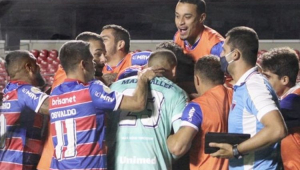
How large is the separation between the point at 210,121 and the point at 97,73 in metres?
0.45

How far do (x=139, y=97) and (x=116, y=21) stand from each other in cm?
121

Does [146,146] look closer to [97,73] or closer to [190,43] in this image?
[97,73]

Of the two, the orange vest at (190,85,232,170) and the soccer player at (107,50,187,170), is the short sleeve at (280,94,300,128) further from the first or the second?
the soccer player at (107,50,187,170)

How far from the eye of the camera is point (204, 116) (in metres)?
1.66

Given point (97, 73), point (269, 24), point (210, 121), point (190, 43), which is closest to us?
point (210, 121)

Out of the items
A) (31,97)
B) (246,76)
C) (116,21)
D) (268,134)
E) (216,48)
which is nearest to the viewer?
(268,134)

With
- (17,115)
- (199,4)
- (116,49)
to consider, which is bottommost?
(17,115)

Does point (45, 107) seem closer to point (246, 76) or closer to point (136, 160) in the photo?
point (136, 160)

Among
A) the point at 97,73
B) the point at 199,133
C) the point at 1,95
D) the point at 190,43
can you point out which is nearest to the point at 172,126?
the point at 199,133

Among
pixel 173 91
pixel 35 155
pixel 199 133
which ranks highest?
pixel 173 91

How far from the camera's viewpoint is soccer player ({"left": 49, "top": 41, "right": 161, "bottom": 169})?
5.50 feet

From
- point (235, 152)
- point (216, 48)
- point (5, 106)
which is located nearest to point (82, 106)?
point (5, 106)

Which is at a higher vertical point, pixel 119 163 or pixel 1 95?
pixel 1 95

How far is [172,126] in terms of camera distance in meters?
1.74
